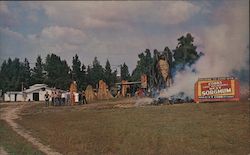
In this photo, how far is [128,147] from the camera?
45.4ft

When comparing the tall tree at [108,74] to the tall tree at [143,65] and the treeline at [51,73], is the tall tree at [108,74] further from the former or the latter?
the tall tree at [143,65]

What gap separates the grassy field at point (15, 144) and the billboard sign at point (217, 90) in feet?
57.8

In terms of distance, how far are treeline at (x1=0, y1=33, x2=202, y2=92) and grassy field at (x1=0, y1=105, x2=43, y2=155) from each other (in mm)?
6779

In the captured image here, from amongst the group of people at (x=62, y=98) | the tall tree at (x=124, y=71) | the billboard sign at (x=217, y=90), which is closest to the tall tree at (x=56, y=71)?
the group of people at (x=62, y=98)

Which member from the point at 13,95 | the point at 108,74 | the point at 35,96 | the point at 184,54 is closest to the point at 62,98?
the point at 35,96

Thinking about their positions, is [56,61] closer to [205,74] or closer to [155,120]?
[155,120]

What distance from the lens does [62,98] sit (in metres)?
36.7

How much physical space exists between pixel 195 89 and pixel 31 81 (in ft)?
41.1

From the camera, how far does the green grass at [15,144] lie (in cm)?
1348

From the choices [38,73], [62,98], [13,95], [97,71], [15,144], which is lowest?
[15,144]

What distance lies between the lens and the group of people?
35.4 metres

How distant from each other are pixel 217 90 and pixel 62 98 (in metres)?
13.3

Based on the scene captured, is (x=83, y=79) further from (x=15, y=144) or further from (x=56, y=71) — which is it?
(x=15, y=144)

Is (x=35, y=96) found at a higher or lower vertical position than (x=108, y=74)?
lower
